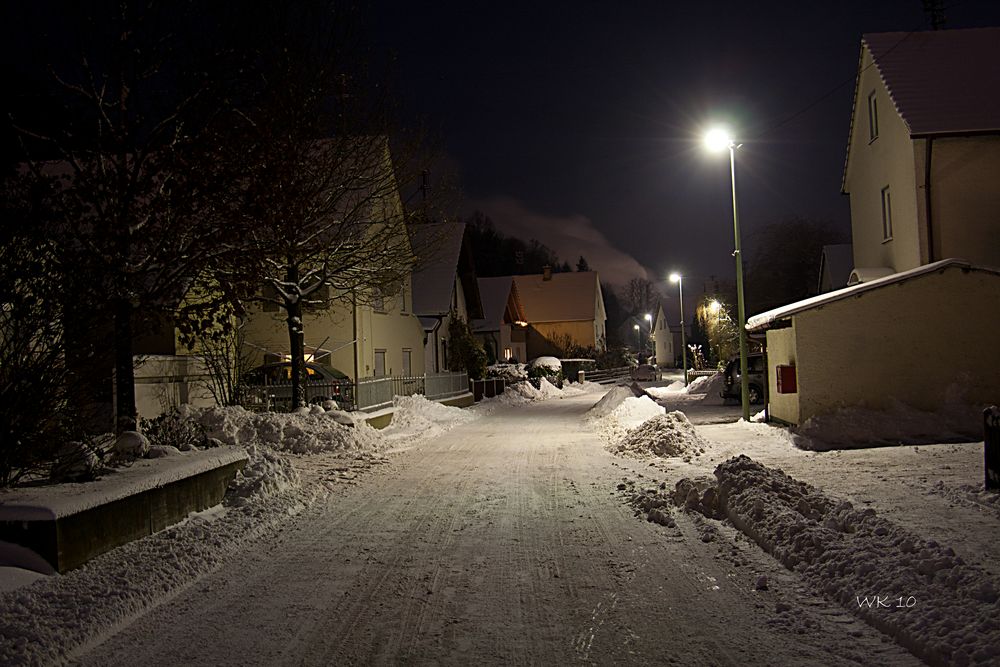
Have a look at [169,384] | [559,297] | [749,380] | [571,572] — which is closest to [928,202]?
[749,380]

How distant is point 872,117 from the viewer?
22391 millimetres

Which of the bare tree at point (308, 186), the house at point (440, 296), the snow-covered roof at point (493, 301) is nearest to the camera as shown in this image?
the bare tree at point (308, 186)

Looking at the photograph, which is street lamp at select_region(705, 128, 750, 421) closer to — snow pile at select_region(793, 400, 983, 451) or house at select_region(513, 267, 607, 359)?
snow pile at select_region(793, 400, 983, 451)

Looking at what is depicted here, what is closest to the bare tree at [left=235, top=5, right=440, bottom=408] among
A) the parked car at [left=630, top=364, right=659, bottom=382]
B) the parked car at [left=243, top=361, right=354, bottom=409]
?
the parked car at [left=243, top=361, right=354, bottom=409]

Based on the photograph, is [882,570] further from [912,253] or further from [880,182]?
[880,182]

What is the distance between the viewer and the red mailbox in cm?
1580

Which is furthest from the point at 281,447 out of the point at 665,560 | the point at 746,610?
the point at 746,610

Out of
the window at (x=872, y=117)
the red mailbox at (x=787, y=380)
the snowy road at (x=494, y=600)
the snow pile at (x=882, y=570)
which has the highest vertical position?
the window at (x=872, y=117)

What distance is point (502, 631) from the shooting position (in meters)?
5.07

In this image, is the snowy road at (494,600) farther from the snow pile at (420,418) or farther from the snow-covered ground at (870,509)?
the snow pile at (420,418)

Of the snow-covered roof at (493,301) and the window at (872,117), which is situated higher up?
the window at (872,117)

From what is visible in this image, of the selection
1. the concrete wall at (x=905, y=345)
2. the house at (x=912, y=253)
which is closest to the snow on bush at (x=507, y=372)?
the house at (x=912, y=253)

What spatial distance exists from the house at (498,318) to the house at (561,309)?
5696 millimetres

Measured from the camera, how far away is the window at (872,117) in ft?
72.5
